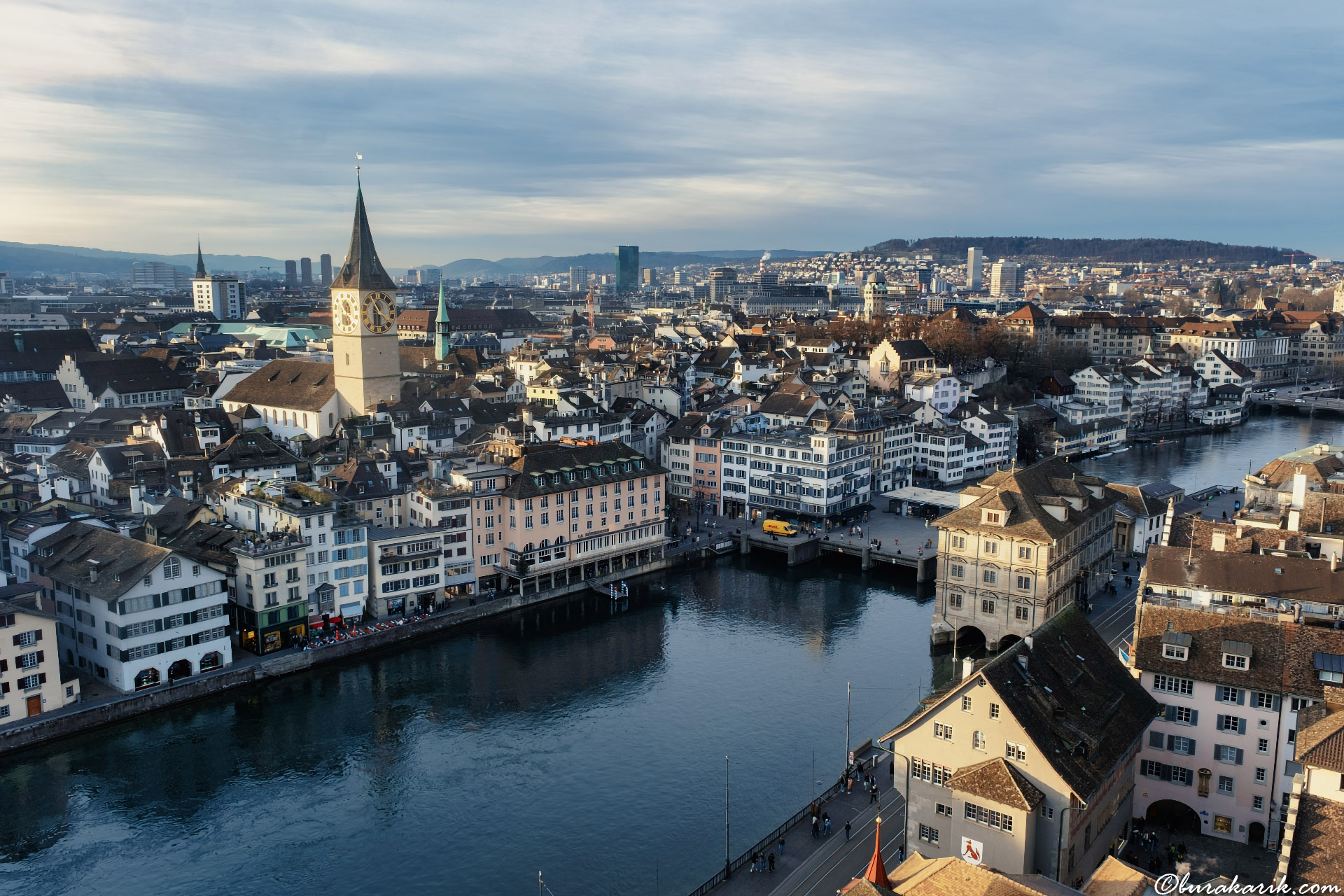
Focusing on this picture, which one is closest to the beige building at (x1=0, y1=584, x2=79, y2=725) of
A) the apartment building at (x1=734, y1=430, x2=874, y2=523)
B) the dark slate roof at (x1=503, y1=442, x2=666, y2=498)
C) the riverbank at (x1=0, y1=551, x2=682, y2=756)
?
the riverbank at (x1=0, y1=551, x2=682, y2=756)

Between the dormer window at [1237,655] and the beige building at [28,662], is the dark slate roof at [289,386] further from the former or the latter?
the dormer window at [1237,655]

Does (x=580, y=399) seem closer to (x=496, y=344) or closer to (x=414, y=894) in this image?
(x=414, y=894)

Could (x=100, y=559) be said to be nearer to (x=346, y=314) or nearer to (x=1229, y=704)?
(x=1229, y=704)

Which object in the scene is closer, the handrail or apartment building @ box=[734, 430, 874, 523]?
the handrail

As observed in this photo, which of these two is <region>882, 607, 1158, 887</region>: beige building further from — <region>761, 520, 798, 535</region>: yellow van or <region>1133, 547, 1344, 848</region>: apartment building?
<region>761, 520, 798, 535</region>: yellow van

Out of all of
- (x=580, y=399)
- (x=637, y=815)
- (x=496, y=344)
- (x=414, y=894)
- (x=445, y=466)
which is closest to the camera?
(x=414, y=894)

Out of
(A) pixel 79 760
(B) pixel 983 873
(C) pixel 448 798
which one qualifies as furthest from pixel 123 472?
(B) pixel 983 873
